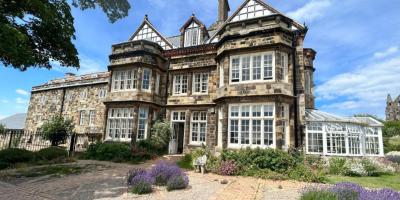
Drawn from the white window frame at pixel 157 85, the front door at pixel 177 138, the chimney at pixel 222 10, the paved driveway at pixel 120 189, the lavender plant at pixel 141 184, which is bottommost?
the paved driveway at pixel 120 189

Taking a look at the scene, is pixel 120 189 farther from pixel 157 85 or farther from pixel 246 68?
pixel 157 85

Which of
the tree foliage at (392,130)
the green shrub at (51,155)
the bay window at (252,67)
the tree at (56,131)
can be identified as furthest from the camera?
the tree foliage at (392,130)

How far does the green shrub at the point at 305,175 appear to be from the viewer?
10.4 meters

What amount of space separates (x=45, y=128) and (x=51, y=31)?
14871 mm

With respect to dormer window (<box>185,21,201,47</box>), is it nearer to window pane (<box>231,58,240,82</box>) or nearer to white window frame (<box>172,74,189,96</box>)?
white window frame (<box>172,74,189,96</box>)

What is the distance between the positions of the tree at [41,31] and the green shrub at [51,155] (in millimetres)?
5568

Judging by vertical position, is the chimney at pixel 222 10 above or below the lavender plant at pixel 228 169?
above

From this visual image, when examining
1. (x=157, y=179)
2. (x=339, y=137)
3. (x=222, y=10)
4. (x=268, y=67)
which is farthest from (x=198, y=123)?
(x=222, y=10)

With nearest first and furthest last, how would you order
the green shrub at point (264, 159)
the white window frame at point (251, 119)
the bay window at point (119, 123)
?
the green shrub at point (264, 159) < the white window frame at point (251, 119) < the bay window at point (119, 123)

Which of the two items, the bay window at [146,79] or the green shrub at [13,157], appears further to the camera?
the bay window at [146,79]

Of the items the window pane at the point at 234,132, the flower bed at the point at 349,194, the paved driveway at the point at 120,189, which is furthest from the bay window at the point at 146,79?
the flower bed at the point at 349,194

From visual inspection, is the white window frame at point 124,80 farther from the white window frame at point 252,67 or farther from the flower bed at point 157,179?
the flower bed at point 157,179

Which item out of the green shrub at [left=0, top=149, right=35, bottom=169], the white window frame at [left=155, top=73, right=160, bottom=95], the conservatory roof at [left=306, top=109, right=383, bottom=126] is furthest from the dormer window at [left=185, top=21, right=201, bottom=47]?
the green shrub at [left=0, top=149, right=35, bottom=169]

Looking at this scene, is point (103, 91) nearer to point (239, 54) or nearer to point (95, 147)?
point (95, 147)
